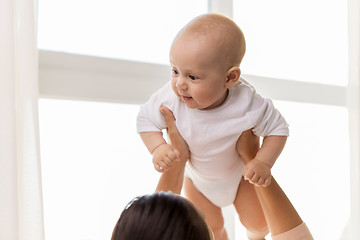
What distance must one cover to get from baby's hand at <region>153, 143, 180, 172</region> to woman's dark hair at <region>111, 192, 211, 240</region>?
158 millimetres

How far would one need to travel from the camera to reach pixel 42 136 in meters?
1.47

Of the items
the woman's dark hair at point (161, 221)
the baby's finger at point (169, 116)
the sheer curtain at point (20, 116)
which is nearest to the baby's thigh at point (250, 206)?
the baby's finger at point (169, 116)

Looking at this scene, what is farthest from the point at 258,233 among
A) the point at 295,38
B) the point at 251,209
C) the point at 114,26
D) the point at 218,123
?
the point at 295,38

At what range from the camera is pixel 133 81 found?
1.51 meters

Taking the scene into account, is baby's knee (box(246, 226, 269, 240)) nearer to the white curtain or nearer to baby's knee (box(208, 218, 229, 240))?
baby's knee (box(208, 218, 229, 240))

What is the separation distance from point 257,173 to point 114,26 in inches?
31.6

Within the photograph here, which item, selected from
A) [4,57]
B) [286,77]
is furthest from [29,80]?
[286,77]

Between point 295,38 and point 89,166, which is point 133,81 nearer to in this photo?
point 89,166

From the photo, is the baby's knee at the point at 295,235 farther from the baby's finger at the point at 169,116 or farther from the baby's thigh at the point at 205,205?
the baby's finger at the point at 169,116

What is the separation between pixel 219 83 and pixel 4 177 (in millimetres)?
512

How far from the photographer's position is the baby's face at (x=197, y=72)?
3.08 feet

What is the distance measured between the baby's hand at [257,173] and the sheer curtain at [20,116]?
1.56 feet

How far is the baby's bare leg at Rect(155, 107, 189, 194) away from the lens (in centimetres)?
104

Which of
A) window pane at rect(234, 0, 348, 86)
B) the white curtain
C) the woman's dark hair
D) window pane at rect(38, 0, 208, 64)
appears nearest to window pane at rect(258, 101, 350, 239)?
window pane at rect(234, 0, 348, 86)
